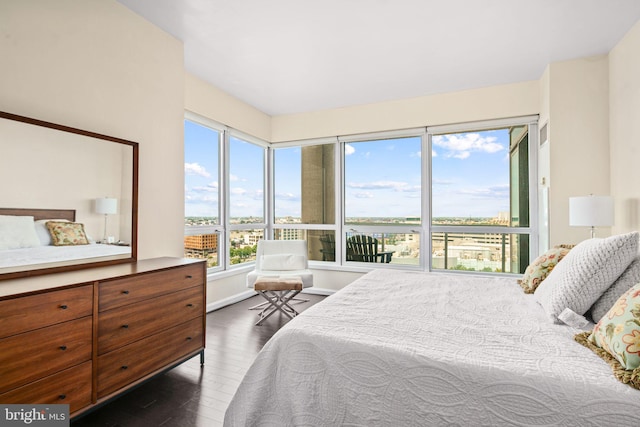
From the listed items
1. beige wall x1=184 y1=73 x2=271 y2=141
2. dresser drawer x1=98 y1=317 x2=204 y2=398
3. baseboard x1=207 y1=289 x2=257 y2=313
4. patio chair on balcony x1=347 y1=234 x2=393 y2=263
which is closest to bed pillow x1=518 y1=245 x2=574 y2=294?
dresser drawer x1=98 y1=317 x2=204 y2=398

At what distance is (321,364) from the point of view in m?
1.44

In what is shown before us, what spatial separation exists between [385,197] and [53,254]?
12.8 feet

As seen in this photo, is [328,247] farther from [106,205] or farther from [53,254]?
[53,254]

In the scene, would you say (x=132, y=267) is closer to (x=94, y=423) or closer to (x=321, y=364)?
(x=94, y=423)

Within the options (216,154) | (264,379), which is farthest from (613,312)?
(216,154)

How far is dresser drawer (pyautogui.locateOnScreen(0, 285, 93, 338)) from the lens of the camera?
1.49m

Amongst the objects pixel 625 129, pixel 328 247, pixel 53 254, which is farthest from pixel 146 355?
pixel 625 129

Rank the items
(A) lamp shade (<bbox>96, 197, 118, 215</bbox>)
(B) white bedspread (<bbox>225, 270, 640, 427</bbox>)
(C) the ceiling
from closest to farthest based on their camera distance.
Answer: (B) white bedspread (<bbox>225, 270, 640, 427</bbox>) < (A) lamp shade (<bbox>96, 197, 118, 215</bbox>) < (C) the ceiling

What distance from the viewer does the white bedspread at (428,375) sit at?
1.12 meters

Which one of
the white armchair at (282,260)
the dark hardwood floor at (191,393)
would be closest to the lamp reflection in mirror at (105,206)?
the dark hardwood floor at (191,393)

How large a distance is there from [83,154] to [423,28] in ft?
9.15

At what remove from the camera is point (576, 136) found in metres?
3.45

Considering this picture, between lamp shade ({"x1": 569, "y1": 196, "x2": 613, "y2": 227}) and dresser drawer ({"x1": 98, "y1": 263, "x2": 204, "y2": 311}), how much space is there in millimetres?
3216

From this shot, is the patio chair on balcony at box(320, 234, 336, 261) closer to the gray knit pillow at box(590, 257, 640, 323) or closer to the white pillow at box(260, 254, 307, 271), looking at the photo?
the white pillow at box(260, 254, 307, 271)
